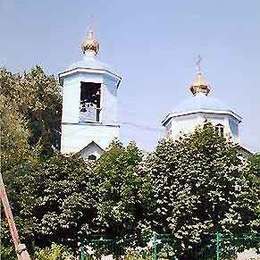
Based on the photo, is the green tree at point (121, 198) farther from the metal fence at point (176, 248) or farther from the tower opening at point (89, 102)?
the tower opening at point (89, 102)

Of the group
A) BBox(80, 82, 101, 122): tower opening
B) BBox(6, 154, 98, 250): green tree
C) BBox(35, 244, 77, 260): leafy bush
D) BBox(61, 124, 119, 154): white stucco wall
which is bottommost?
BBox(35, 244, 77, 260): leafy bush

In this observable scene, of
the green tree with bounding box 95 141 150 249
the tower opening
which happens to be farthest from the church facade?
the green tree with bounding box 95 141 150 249

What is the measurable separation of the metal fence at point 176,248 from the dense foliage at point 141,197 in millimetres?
54

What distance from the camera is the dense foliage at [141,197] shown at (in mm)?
13469

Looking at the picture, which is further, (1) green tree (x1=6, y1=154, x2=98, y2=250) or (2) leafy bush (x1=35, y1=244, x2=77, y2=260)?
(1) green tree (x1=6, y1=154, x2=98, y2=250)

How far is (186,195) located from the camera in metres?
13.5

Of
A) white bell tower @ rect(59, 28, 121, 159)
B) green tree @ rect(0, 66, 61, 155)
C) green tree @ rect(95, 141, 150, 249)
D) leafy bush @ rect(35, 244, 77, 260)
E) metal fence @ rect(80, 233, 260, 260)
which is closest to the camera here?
leafy bush @ rect(35, 244, 77, 260)

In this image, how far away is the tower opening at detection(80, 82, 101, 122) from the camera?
24500 mm

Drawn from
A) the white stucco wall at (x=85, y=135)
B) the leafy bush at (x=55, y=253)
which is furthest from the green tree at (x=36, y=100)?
the leafy bush at (x=55, y=253)

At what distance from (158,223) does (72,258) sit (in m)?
2.32

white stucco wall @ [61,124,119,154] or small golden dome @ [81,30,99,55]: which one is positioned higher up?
small golden dome @ [81,30,99,55]

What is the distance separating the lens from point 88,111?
80.9 feet

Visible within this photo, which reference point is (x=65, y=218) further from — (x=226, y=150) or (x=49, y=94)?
(x=49, y=94)

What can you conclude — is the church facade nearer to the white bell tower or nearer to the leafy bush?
the white bell tower
